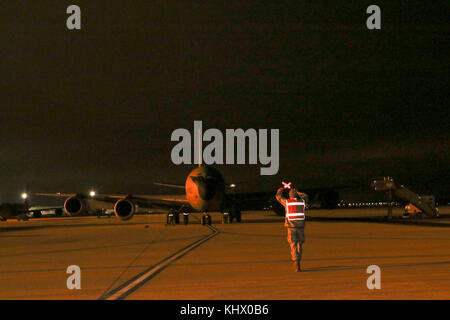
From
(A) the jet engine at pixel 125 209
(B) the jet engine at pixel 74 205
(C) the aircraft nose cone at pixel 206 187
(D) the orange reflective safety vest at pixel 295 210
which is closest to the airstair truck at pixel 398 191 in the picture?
(C) the aircraft nose cone at pixel 206 187

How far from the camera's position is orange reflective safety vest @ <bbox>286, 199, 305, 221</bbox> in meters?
12.8

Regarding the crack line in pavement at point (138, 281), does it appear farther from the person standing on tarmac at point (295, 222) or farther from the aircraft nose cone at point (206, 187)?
the aircraft nose cone at point (206, 187)

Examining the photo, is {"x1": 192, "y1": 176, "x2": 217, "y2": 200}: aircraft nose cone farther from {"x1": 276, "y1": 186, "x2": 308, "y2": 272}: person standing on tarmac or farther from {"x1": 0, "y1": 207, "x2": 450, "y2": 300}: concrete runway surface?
{"x1": 276, "y1": 186, "x2": 308, "y2": 272}: person standing on tarmac

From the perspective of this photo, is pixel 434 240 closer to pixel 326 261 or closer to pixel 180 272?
pixel 326 261

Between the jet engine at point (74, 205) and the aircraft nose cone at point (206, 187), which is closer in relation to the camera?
the aircraft nose cone at point (206, 187)

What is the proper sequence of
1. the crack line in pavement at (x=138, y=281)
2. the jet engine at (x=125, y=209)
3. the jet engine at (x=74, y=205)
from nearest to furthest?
the crack line in pavement at (x=138, y=281) < the jet engine at (x=74, y=205) < the jet engine at (x=125, y=209)

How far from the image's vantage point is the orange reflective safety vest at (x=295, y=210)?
12758 millimetres

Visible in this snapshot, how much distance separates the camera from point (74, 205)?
38562mm

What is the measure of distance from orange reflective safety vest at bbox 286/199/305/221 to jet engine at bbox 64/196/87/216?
28.2 meters

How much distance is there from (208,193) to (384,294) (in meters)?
27.2

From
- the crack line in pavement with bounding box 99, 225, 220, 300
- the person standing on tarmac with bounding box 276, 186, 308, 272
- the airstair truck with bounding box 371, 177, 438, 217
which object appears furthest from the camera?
the airstair truck with bounding box 371, 177, 438, 217

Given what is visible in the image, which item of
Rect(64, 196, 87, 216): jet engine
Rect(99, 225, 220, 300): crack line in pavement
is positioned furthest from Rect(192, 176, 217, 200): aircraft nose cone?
Rect(99, 225, 220, 300): crack line in pavement

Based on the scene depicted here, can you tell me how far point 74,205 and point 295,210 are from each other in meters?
28.6

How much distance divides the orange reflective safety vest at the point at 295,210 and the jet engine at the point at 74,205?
92.4 ft
